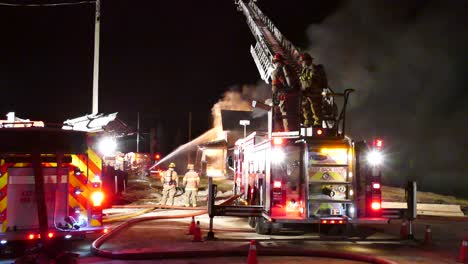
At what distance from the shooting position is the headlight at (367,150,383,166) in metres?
10.4

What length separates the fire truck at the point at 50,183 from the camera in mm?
7664

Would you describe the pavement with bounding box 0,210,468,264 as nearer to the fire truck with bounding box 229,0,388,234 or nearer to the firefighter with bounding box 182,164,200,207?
the fire truck with bounding box 229,0,388,234

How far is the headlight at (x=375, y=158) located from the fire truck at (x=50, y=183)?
5630 millimetres

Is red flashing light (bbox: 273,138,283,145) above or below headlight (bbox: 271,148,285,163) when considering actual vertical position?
above

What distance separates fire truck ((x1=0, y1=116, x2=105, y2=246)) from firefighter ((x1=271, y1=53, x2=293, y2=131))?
17.1 feet

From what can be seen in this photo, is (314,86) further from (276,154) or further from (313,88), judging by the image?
(276,154)

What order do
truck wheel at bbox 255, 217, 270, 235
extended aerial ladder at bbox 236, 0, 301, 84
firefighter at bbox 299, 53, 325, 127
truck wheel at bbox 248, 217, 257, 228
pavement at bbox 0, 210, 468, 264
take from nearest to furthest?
pavement at bbox 0, 210, 468, 264, truck wheel at bbox 255, 217, 270, 235, firefighter at bbox 299, 53, 325, 127, truck wheel at bbox 248, 217, 257, 228, extended aerial ladder at bbox 236, 0, 301, 84

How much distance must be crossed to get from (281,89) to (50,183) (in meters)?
6.36

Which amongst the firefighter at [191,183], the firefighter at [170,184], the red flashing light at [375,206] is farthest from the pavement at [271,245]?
the firefighter at [170,184]

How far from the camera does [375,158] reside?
10.4 metres

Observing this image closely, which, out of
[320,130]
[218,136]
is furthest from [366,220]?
[218,136]

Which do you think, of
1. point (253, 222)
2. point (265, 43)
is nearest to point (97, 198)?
point (253, 222)

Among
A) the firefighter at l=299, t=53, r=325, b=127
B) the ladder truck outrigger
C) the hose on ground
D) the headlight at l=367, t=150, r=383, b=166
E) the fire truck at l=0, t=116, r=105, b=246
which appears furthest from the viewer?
the firefighter at l=299, t=53, r=325, b=127

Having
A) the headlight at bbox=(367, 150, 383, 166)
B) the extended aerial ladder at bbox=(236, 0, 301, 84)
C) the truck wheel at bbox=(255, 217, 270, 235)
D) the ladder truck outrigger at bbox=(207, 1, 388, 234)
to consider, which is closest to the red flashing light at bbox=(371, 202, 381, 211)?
the ladder truck outrigger at bbox=(207, 1, 388, 234)
